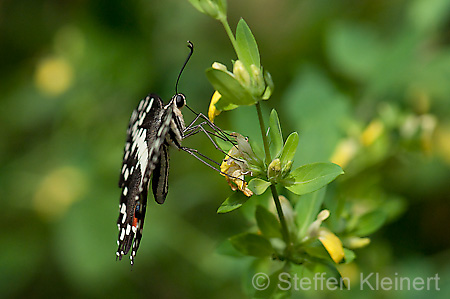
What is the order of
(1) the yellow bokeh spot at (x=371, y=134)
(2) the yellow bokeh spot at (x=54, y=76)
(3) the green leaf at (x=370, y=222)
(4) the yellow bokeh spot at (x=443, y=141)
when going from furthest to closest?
(2) the yellow bokeh spot at (x=54, y=76), (4) the yellow bokeh spot at (x=443, y=141), (1) the yellow bokeh spot at (x=371, y=134), (3) the green leaf at (x=370, y=222)

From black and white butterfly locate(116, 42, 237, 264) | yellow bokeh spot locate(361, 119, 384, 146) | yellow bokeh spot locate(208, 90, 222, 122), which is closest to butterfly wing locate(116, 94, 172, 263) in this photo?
black and white butterfly locate(116, 42, 237, 264)

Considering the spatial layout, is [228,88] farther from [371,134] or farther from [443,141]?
[443,141]

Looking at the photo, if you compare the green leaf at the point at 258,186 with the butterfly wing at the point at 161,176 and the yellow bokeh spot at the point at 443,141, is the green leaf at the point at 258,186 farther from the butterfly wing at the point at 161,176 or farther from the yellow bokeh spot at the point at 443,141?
the yellow bokeh spot at the point at 443,141

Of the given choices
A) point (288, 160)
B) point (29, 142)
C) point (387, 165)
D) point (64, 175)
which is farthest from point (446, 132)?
point (29, 142)

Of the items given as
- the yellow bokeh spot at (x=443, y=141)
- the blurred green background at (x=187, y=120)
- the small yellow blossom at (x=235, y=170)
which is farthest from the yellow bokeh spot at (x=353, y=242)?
the yellow bokeh spot at (x=443, y=141)

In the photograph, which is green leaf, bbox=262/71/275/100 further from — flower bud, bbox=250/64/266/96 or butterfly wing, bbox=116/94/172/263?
butterfly wing, bbox=116/94/172/263

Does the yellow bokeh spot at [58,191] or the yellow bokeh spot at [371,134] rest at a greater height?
the yellow bokeh spot at [371,134]
